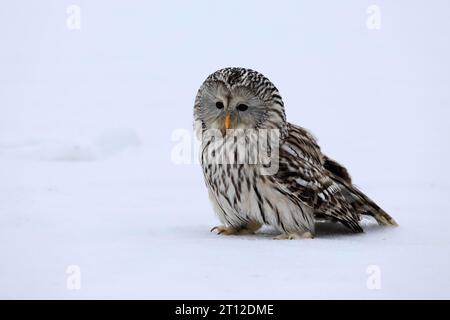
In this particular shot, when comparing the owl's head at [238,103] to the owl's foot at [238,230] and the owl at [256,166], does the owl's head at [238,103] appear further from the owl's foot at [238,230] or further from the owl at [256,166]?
the owl's foot at [238,230]

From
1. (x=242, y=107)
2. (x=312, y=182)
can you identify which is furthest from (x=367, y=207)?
(x=242, y=107)

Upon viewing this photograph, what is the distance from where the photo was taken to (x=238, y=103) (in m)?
5.65

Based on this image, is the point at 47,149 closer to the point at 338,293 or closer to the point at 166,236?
the point at 166,236

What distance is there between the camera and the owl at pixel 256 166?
5.64 meters

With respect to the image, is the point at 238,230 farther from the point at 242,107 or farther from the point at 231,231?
the point at 242,107

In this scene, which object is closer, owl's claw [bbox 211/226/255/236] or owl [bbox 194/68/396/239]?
owl [bbox 194/68/396/239]

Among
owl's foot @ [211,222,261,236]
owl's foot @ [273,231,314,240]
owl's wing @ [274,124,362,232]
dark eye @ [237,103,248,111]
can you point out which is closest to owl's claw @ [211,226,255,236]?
owl's foot @ [211,222,261,236]

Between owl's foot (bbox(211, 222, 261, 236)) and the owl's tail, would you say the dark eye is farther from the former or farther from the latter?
the owl's tail

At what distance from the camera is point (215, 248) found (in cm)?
522

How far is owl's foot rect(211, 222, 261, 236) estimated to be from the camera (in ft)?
19.7

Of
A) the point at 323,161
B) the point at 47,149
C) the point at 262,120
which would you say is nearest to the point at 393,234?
the point at 323,161

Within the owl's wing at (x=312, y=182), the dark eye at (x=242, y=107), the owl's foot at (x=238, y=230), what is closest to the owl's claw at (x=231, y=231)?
the owl's foot at (x=238, y=230)

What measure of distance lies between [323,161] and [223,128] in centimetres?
104

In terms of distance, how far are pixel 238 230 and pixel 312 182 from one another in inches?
29.4
